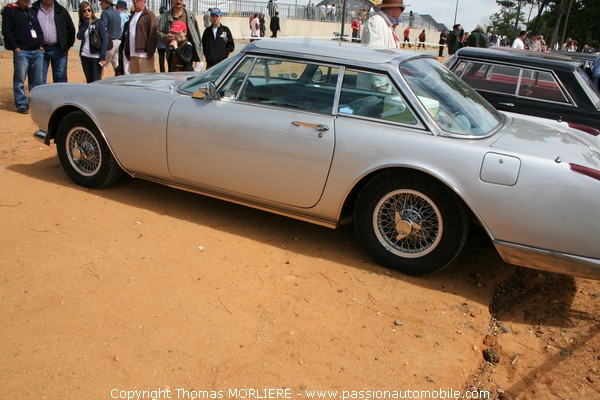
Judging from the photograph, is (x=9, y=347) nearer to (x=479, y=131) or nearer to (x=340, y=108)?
(x=340, y=108)

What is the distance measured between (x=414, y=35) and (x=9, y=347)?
174 ft

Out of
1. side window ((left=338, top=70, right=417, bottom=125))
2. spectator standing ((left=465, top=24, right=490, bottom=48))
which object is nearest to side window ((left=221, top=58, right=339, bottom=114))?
side window ((left=338, top=70, right=417, bottom=125))

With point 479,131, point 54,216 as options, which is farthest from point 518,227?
point 54,216

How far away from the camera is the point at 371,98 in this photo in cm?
408

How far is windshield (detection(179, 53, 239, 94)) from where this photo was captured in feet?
15.3

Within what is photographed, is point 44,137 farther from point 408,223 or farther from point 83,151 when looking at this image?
point 408,223

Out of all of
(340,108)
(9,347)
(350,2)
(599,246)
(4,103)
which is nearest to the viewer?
(9,347)

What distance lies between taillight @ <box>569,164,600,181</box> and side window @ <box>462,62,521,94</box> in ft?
11.5

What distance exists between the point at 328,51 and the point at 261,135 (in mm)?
866

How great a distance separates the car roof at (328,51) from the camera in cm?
420

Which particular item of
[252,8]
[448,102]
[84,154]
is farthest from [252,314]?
[252,8]

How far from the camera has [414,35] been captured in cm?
5172

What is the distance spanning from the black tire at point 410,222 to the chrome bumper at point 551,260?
321 millimetres

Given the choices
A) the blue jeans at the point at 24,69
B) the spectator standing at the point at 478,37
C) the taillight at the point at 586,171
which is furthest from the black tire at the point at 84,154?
the spectator standing at the point at 478,37
